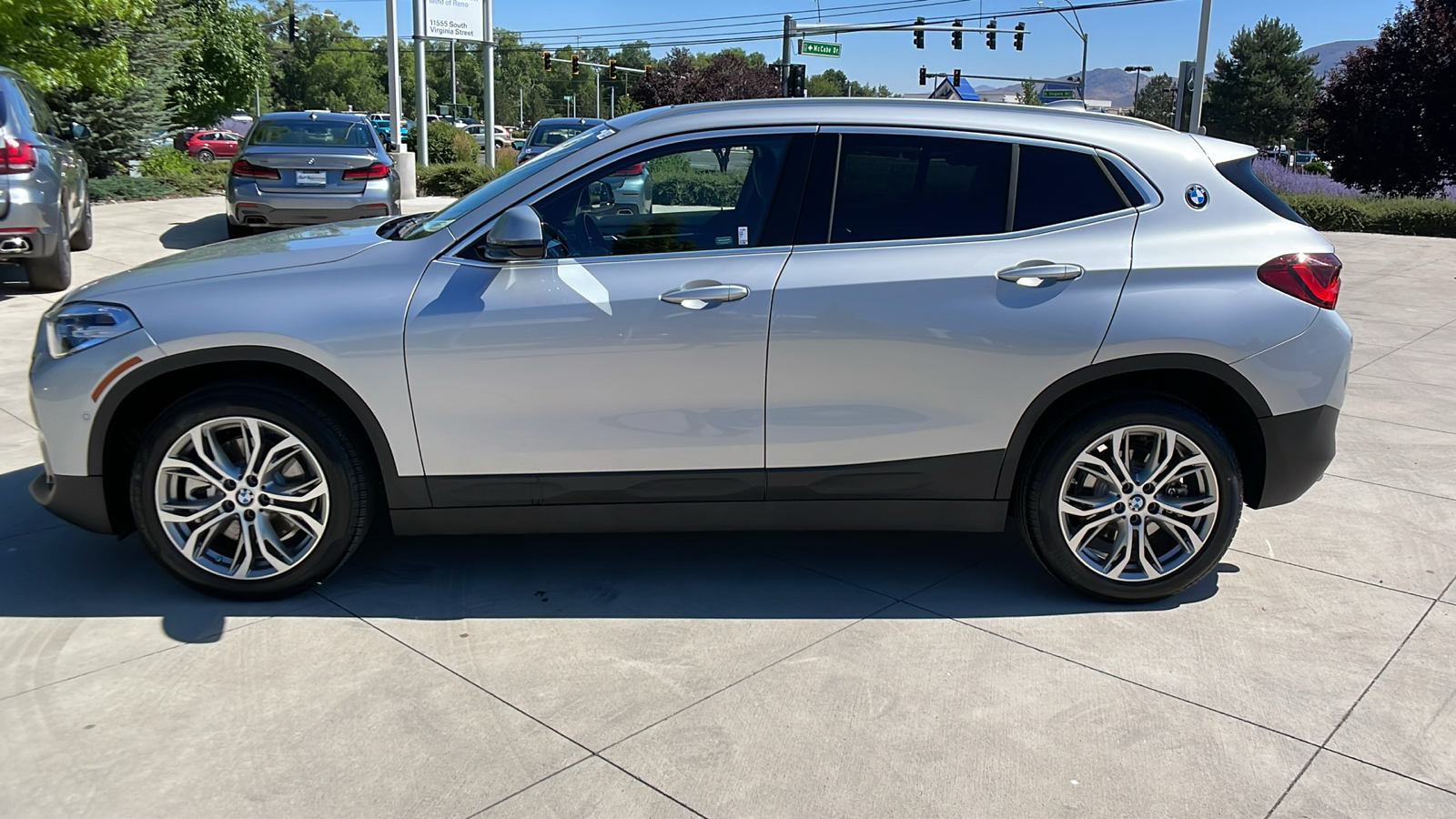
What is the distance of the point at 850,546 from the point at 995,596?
28.1 inches

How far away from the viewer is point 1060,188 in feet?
13.4

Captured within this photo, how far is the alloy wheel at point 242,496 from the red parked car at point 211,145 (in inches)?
1622

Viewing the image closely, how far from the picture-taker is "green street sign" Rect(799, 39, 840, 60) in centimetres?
3731

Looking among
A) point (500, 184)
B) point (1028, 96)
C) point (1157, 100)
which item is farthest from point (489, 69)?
point (1157, 100)

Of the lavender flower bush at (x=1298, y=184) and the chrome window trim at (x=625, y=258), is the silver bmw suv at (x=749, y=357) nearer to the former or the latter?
the chrome window trim at (x=625, y=258)

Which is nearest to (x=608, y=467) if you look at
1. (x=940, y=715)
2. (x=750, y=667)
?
(x=750, y=667)

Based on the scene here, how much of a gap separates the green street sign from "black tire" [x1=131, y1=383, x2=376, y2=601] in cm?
3549

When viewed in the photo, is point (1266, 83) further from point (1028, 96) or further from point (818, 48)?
point (818, 48)

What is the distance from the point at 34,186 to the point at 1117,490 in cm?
886

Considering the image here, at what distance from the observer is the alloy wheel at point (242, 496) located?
3943mm

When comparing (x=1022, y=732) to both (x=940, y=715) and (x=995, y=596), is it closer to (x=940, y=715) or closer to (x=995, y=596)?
(x=940, y=715)

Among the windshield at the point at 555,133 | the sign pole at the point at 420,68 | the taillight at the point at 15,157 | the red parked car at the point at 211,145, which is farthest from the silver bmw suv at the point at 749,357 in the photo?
the red parked car at the point at 211,145

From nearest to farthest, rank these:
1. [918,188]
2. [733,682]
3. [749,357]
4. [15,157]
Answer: [733,682]
[749,357]
[918,188]
[15,157]

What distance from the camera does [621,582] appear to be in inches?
173
